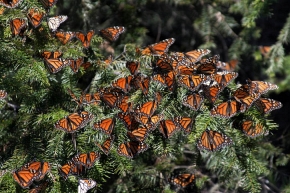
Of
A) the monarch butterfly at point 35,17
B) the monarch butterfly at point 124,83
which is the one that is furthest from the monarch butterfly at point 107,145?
the monarch butterfly at point 35,17

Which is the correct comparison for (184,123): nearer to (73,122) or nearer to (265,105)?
(265,105)

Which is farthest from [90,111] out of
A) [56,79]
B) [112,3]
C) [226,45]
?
[226,45]

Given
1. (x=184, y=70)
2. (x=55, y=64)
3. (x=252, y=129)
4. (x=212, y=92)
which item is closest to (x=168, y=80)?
(x=184, y=70)

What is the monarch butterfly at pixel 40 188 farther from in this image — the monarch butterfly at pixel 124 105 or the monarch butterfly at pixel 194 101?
the monarch butterfly at pixel 194 101

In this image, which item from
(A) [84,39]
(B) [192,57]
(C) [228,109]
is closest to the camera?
(C) [228,109]

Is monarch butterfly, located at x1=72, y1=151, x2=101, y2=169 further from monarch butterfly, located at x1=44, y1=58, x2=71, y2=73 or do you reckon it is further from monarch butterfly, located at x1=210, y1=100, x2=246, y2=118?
monarch butterfly, located at x1=210, y1=100, x2=246, y2=118

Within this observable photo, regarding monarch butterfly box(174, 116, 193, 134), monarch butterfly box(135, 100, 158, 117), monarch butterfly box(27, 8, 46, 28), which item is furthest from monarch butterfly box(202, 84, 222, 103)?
monarch butterfly box(27, 8, 46, 28)
